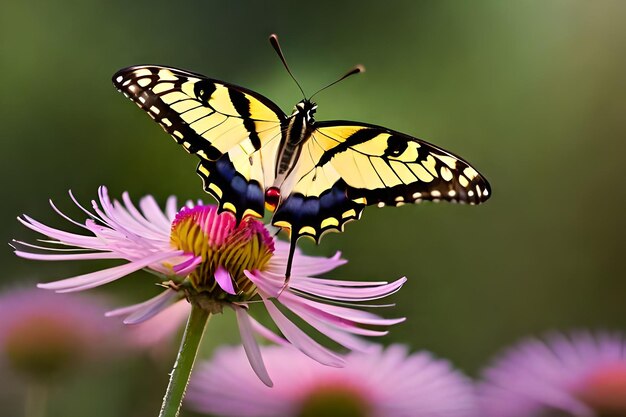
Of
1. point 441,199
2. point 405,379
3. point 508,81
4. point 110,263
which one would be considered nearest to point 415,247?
point 508,81

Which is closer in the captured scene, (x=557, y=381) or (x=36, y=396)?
(x=36, y=396)

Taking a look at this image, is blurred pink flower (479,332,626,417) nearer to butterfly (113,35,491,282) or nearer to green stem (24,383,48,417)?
butterfly (113,35,491,282)

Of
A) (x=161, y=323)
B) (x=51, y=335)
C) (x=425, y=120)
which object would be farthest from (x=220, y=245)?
(x=425, y=120)

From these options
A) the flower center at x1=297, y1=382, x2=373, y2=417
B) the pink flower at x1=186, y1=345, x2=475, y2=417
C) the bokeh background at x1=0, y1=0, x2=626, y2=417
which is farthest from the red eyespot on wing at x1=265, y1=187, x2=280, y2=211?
the bokeh background at x1=0, y1=0, x2=626, y2=417

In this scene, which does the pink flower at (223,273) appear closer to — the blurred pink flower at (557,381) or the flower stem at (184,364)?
the flower stem at (184,364)

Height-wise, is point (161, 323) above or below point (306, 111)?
below

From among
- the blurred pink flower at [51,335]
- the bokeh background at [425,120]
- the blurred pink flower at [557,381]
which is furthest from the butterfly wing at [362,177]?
the bokeh background at [425,120]

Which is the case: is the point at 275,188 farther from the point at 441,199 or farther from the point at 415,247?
the point at 415,247

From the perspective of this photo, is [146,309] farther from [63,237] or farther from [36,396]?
[36,396]
